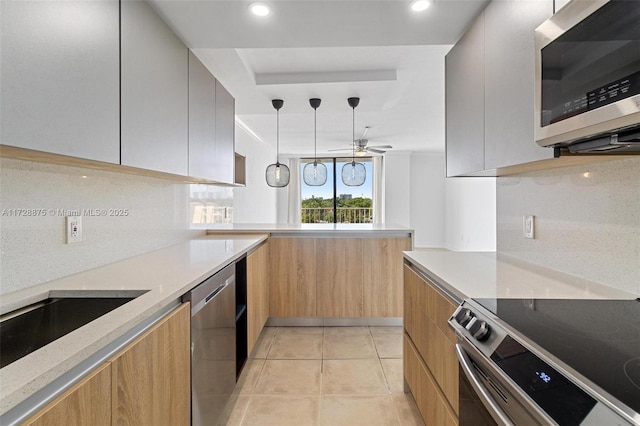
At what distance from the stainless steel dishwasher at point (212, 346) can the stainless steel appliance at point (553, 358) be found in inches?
40.5

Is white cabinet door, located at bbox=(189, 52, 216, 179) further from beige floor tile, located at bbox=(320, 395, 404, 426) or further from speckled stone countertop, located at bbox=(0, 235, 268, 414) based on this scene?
beige floor tile, located at bbox=(320, 395, 404, 426)

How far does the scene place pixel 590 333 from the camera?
814 mm

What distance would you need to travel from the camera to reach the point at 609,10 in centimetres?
80

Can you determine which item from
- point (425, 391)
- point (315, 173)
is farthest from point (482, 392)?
point (315, 173)

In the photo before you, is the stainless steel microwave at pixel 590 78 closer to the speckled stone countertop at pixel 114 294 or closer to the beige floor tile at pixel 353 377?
the speckled stone countertop at pixel 114 294

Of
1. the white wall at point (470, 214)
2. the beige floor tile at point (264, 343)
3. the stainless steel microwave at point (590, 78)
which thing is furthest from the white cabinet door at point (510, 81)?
the white wall at point (470, 214)

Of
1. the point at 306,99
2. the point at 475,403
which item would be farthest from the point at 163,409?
the point at 306,99

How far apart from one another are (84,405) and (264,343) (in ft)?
7.05

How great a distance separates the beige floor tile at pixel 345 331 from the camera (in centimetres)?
293

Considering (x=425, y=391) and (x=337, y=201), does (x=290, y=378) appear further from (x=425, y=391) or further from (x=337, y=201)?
(x=337, y=201)

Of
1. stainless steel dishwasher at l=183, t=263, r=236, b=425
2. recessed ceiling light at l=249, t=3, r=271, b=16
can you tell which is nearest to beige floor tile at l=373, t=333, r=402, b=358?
stainless steel dishwasher at l=183, t=263, r=236, b=425

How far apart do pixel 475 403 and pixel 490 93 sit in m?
1.29

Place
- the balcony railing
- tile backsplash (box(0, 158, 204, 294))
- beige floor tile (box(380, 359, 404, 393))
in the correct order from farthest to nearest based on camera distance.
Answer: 1. the balcony railing
2. beige floor tile (box(380, 359, 404, 393))
3. tile backsplash (box(0, 158, 204, 294))

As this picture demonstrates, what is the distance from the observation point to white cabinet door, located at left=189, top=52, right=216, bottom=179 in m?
1.96
